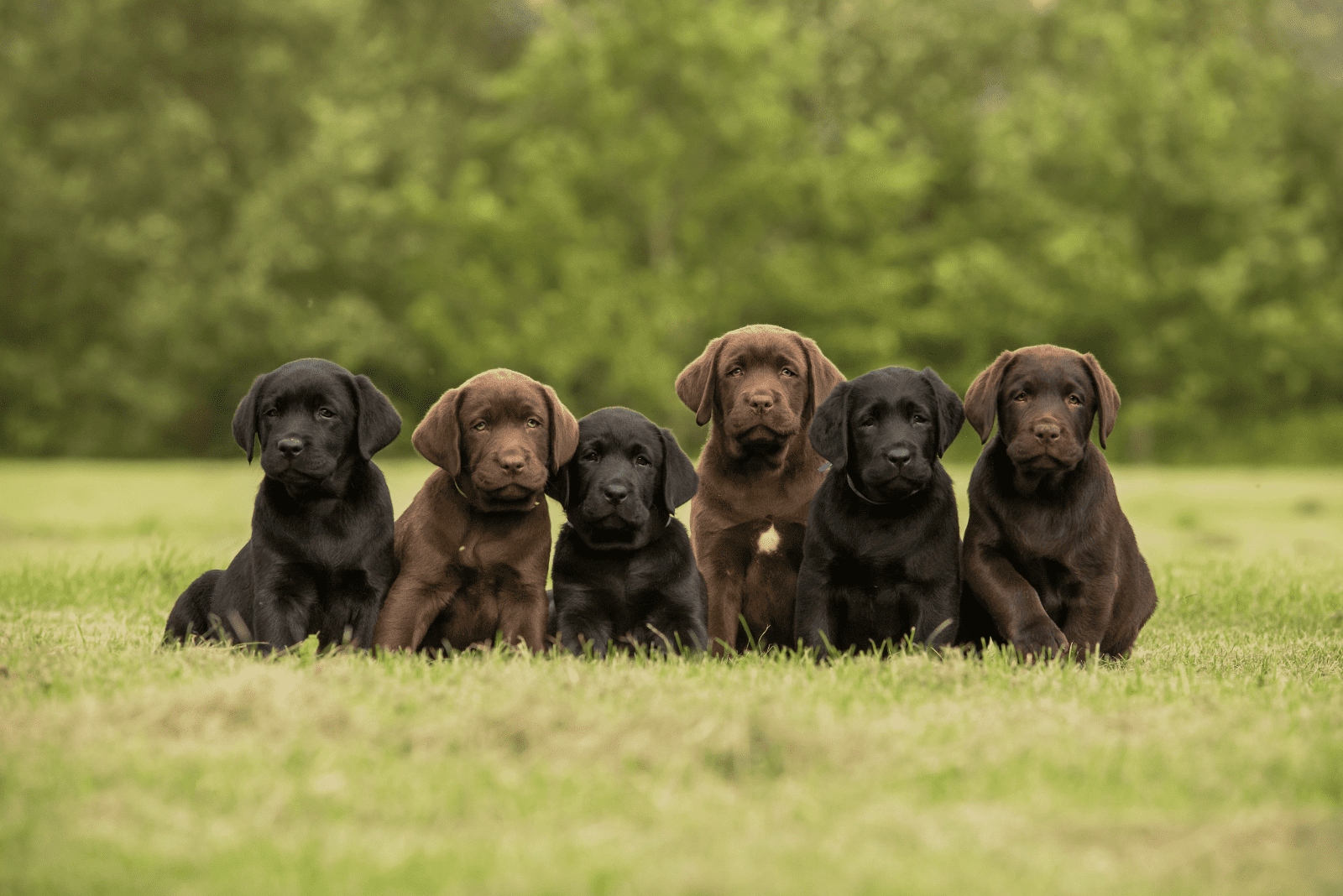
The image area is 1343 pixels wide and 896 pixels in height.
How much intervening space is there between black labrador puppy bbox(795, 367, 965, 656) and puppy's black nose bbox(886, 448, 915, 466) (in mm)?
87

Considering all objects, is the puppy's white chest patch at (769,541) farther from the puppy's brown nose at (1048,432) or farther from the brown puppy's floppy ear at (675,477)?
the puppy's brown nose at (1048,432)

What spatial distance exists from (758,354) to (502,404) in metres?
1.17

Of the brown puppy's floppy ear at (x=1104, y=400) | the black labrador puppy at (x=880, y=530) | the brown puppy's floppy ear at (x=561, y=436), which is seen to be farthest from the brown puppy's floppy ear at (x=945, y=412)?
the brown puppy's floppy ear at (x=561, y=436)

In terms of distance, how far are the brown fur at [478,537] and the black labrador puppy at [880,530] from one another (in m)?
1.06

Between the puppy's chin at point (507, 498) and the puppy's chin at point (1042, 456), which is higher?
the puppy's chin at point (1042, 456)

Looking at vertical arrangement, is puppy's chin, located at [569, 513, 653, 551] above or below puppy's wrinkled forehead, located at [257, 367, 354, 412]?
below

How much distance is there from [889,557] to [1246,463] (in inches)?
1145

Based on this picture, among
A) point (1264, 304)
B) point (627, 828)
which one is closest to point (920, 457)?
point (627, 828)

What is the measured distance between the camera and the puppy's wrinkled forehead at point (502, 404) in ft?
17.7

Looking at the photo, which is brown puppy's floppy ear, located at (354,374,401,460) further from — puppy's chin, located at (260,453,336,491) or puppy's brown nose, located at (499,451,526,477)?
puppy's brown nose, located at (499,451,526,477)

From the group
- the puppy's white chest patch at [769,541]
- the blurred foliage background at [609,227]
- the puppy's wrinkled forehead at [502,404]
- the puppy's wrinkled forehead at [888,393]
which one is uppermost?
the blurred foliage background at [609,227]

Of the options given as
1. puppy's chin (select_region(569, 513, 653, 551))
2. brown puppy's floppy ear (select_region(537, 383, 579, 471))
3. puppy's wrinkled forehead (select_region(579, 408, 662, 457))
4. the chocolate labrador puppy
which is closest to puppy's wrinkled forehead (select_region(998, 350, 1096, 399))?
the chocolate labrador puppy

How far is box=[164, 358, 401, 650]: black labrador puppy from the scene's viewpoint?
5.20 meters

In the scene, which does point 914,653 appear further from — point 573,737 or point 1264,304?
point 1264,304
